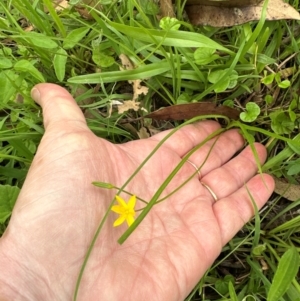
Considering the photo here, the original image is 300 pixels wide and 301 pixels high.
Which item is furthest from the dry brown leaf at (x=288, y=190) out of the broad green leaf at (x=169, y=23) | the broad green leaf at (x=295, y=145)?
the broad green leaf at (x=169, y=23)

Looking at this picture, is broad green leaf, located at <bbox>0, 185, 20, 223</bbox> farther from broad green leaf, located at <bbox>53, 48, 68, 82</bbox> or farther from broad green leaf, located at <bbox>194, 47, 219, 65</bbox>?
broad green leaf, located at <bbox>194, 47, 219, 65</bbox>

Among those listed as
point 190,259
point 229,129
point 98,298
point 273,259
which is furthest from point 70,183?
point 273,259

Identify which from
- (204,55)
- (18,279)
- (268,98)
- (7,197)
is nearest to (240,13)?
(204,55)

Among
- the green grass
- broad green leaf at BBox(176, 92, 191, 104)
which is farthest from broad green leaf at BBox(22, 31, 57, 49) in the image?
broad green leaf at BBox(176, 92, 191, 104)

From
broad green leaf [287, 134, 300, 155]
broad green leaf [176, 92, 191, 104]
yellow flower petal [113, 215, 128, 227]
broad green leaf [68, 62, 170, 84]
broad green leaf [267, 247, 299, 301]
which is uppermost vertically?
broad green leaf [68, 62, 170, 84]

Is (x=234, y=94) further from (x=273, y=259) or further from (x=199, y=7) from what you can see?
(x=273, y=259)

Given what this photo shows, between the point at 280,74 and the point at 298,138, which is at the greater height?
the point at 280,74

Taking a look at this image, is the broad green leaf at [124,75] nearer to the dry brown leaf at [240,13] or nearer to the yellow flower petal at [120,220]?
the dry brown leaf at [240,13]
